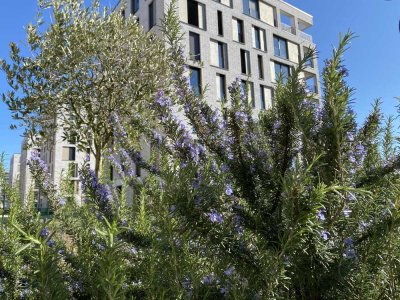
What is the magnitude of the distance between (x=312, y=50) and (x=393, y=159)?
63 centimetres

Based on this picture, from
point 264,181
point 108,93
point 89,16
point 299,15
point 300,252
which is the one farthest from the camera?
point 299,15

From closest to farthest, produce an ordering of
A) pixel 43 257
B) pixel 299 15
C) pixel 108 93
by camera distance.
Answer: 1. pixel 43 257
2. pixel 108 93
3. pixel 299 15

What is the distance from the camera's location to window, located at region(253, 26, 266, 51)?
91.1ft

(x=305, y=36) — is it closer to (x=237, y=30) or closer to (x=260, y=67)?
(x=260, y=67)

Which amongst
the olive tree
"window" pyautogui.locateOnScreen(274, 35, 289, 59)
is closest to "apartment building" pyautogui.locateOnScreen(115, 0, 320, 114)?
"window" pyautogui.locateOnScreen(274, 35, 289, 59)

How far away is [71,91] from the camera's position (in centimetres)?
779

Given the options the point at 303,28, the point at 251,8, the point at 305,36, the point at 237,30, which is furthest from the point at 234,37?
the point at 303,28

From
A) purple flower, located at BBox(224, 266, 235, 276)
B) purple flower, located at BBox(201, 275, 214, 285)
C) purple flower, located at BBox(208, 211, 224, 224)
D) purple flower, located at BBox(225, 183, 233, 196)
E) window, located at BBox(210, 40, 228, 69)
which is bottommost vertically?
purple flower, located at BBox(201, 275, 214, 285)

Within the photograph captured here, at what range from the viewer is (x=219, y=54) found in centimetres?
2475

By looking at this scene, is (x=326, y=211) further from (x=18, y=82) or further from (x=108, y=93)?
(x=18, y=82)

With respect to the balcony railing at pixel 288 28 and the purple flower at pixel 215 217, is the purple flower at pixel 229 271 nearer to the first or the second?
the purple flower at pixel 215 217

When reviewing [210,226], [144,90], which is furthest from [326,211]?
[144,90]

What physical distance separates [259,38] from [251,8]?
2.31m

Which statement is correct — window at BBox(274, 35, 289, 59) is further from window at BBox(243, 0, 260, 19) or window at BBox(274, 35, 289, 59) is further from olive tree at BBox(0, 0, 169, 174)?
olive tree at BBox(0, 0, 169, 174)
